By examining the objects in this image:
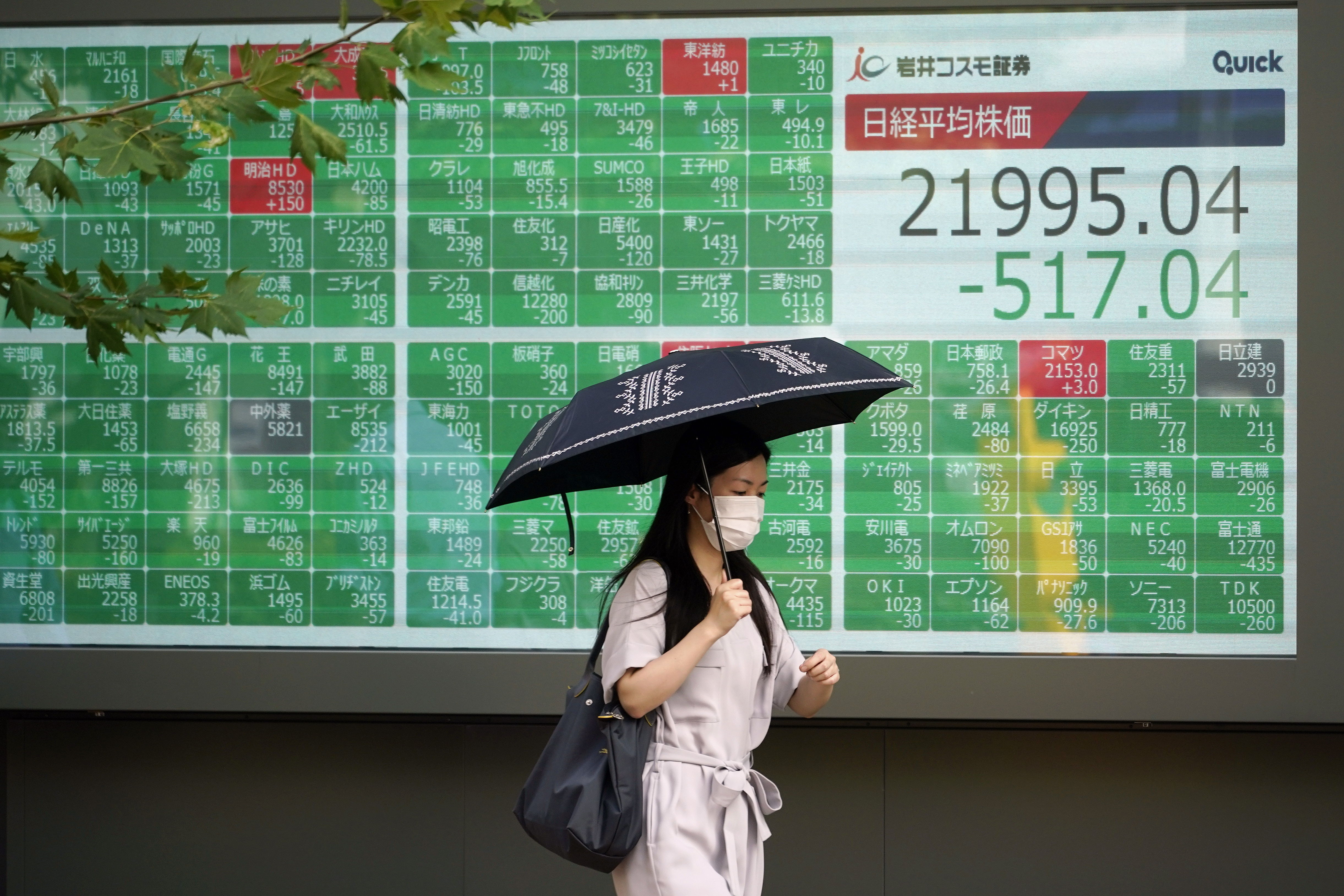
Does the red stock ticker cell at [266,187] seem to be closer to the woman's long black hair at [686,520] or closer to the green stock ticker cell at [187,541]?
the green stock ticker cell at [187,541]

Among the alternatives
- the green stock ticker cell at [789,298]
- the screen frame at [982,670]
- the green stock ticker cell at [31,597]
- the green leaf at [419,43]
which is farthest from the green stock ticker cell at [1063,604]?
the green stock ticker cell at [31,597]

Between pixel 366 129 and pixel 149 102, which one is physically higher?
pixel 366 129

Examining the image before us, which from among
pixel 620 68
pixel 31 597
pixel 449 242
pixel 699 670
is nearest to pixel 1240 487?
pixel 699 670

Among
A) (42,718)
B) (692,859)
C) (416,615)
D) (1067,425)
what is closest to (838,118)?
(1067,425)

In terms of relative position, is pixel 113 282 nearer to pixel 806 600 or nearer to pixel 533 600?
pixel 533 600

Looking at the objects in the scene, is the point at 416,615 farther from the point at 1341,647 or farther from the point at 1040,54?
the point at 1341,647

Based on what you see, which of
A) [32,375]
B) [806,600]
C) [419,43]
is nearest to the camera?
[419,43]

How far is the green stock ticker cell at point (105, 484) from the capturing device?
145 inches

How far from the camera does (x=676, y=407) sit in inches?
79.0

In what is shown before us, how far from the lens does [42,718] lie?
3.84 metres

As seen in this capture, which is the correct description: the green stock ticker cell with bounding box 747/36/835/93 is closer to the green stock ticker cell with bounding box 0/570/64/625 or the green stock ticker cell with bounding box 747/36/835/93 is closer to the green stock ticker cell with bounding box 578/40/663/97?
the green stock ticker cell with bounding box 578/40/663/97

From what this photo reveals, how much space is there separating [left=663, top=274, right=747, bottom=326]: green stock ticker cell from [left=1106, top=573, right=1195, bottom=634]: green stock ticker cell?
1498 mm

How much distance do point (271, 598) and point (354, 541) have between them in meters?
0.34

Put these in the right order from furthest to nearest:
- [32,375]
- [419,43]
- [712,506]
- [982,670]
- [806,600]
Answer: [32,375]
[806,600]
[982,670]
[712,506]
[419,43]
